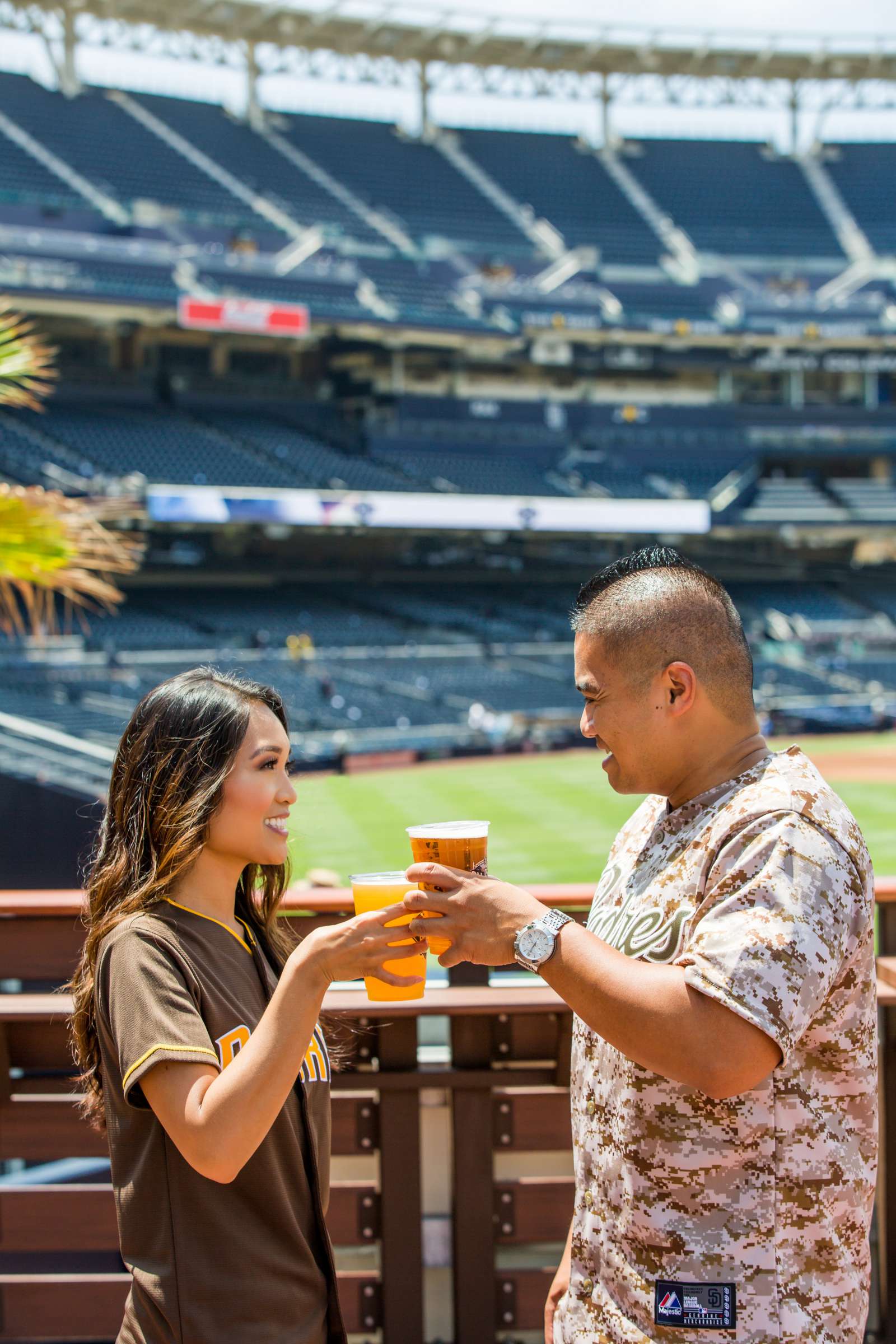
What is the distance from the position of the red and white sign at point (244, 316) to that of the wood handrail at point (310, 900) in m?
30.8

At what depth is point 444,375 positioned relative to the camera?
130 ft

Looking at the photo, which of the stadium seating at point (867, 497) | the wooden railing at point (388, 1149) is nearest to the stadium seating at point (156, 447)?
the stadium seating at point (867, 497)

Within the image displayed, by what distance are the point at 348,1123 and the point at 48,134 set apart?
37.8 meters

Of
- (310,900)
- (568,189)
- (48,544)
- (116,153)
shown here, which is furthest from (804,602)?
(310,900)

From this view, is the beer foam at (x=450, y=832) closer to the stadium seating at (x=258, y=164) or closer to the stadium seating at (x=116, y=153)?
the stadium seating at (x=116, y=153)

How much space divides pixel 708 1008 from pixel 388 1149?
1.54 metres

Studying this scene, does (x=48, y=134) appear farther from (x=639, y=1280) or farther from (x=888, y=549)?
(x=639, y=1280)

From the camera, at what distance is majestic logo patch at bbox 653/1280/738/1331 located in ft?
5.77

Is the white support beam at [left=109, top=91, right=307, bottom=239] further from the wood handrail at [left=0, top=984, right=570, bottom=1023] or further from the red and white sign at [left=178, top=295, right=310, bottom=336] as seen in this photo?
the wood handrail at [left=0, top=984, right=570, bottom=1023]

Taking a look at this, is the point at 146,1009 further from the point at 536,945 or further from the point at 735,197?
the point at 735,197

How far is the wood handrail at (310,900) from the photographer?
2.93 metres

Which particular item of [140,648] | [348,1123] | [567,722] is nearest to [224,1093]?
[348,1123]

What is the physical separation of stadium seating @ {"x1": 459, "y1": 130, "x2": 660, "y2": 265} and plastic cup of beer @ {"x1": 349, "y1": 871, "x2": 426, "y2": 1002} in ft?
137

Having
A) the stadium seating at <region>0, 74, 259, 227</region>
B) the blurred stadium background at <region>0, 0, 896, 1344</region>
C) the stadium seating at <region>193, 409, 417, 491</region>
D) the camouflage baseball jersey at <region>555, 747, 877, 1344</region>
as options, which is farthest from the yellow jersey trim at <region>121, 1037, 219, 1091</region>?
the stadium seating at <region>0, 74, 259, 227</region>
